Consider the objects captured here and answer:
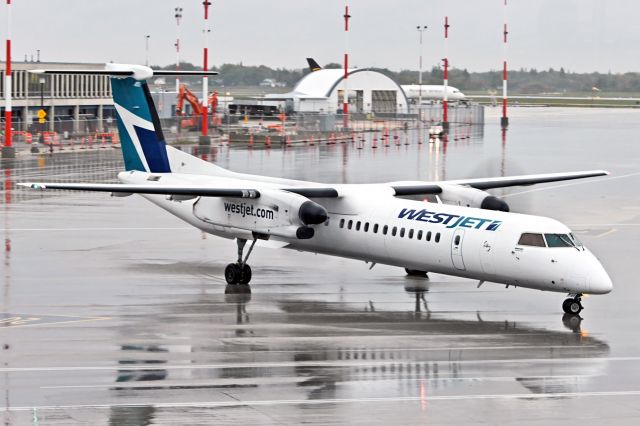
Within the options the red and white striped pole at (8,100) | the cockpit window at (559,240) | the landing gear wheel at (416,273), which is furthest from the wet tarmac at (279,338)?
the red and white striped pole at (8,100)

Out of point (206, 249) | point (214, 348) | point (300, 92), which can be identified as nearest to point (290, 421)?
point (214, 348)

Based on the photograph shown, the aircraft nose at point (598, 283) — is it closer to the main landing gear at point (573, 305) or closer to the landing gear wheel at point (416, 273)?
the main landing gear at point (573, 305)

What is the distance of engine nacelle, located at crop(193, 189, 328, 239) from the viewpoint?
26531 millimetres

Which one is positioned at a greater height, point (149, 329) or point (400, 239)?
point (400, 239)

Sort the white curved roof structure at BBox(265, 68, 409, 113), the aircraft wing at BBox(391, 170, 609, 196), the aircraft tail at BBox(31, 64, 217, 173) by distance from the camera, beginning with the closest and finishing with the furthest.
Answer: the aircraft wing at BBox(391, 170, 609, 196)
the aircraft tail at BBox(31, 64, 217, 173)
the white curved roof structure at BBox(265, 68, 409, 113)

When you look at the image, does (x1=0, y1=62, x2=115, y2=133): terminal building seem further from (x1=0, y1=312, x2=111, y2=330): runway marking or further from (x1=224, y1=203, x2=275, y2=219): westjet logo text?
(x1=0, y1=312, x2=111, y2=330): runway marking

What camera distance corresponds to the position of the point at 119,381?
18.6 m

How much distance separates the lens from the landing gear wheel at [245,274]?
28.1 meters

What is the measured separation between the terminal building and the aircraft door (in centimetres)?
5920

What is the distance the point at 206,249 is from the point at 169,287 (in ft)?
20.1

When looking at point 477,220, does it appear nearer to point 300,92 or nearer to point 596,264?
point 596,264

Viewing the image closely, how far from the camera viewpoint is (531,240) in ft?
78.2

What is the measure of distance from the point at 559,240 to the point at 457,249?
2263mm

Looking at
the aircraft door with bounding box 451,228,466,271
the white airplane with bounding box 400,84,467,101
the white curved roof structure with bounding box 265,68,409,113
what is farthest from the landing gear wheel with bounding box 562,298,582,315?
the white airplane with bounding box 400,84,467,101
